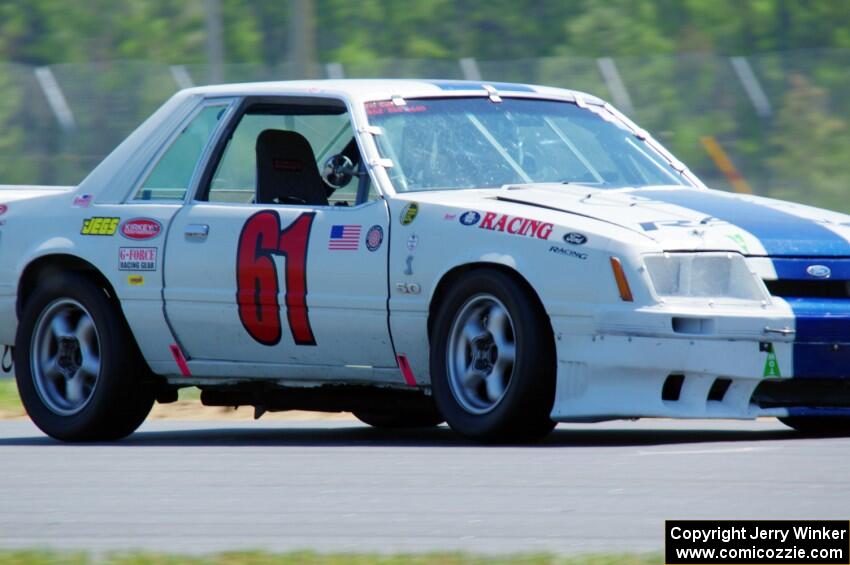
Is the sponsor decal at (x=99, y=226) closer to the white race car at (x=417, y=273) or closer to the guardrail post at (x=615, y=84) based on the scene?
the white race car at (x=417, y=273)

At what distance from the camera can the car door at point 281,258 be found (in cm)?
825

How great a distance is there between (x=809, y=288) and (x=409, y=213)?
5.57 feet

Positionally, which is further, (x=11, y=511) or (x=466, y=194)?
(x=466, y=194)

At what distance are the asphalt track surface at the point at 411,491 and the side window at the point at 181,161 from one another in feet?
4.08

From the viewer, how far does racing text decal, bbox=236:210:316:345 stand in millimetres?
8398

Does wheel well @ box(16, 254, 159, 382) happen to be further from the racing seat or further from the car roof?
the car roof

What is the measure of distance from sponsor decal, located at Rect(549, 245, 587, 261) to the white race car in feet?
0.04

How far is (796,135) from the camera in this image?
74.4 ft

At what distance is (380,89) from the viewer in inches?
348

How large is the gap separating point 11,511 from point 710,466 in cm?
250

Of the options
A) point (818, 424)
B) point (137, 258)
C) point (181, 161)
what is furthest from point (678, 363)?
point (181, 161)

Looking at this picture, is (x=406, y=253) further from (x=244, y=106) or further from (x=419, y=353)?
(x=244, y=106)

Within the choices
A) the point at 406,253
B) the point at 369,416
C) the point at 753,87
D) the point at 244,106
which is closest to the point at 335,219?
the point at 406,253

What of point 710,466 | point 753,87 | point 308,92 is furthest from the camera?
point 753,87
